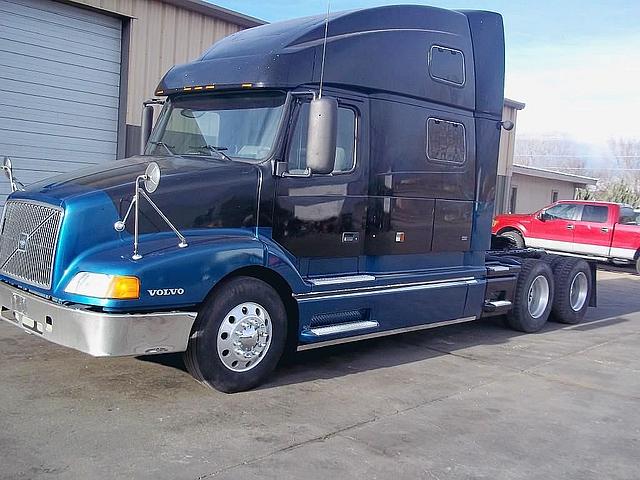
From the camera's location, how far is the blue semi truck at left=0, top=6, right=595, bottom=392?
5398 millimetres

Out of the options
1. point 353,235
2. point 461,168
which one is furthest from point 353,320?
point 461,168

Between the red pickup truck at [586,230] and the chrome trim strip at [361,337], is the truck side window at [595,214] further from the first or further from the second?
the chrome trim strip at [361,337]

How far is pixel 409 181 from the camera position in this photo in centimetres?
757

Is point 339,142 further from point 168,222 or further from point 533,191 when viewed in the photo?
point 533,191

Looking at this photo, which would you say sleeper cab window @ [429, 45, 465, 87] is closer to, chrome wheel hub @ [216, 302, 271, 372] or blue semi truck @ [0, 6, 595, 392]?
blue semi truck @ [0, 6, 595, 392]

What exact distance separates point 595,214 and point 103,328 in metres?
17.0

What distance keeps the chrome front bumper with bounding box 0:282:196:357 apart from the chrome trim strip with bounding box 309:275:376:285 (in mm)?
1458

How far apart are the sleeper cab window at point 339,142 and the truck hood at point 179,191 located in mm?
424

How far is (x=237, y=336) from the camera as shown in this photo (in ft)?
19.3

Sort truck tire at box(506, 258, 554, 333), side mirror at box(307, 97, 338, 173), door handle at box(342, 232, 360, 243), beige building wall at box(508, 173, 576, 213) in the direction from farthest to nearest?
1. beige building wall at box(508, 173, 576, 213)
2. truck tire at box(506, 258, 554, 333)
3. door handle at box(342, 232, 360, 243)
4. side mirror at box(307, 97, 338, 173)

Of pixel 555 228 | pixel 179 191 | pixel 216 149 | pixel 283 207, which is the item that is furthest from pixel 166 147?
pixel 555 228

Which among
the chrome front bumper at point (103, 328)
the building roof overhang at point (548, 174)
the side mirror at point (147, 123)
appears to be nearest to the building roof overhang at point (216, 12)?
the side mirror at point (147, 123)

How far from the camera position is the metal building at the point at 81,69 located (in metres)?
11.5

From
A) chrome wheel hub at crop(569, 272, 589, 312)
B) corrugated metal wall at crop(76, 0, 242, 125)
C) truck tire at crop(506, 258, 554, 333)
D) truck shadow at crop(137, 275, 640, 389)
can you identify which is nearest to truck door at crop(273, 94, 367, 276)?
truck shadow at crop(137, 275, 640, 389)
